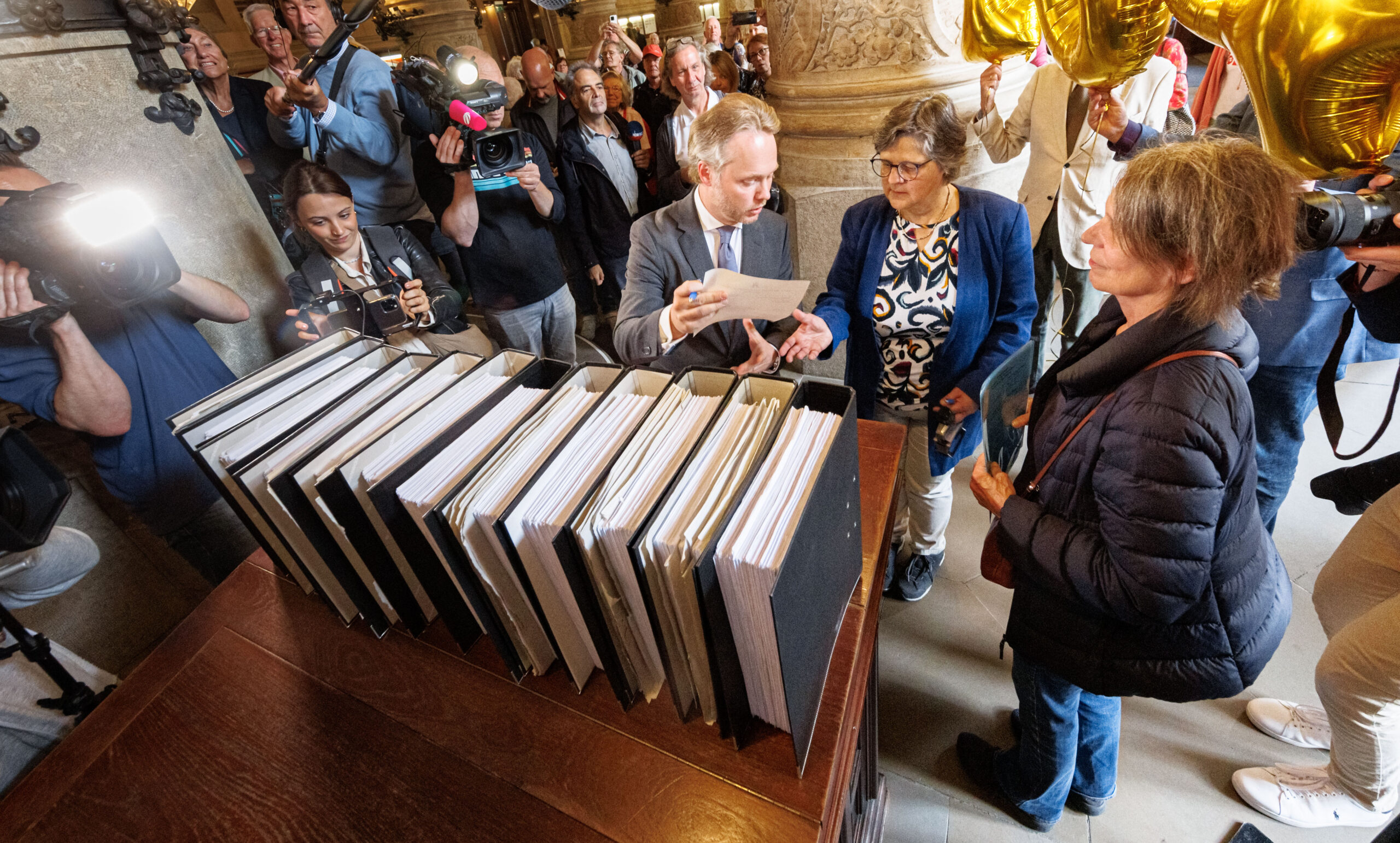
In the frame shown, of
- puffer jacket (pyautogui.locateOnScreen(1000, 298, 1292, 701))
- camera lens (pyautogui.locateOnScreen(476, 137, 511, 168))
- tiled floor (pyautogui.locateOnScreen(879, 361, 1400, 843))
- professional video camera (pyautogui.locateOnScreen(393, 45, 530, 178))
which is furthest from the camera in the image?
camera lens (pyautogui.locateOnScreen(476, 137, 511, 168))

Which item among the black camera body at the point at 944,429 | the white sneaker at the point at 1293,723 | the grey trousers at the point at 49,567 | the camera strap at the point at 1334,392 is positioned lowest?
the white sneaker at the point at 1293,723

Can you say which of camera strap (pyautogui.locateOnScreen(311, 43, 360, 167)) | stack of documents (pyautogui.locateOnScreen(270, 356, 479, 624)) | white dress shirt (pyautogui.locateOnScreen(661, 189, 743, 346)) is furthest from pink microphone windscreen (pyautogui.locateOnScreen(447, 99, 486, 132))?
stack of documents (pyautogui.locateOnScreen(270, 356, 479, 624))

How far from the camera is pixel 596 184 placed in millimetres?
3590

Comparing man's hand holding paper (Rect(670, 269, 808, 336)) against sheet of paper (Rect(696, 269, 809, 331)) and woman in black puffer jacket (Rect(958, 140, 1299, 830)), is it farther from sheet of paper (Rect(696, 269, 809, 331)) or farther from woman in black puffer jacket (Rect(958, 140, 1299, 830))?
woman in black puffer jacket (Rect(958, 140, 1299, 830))

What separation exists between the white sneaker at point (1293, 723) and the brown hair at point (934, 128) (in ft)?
6.39

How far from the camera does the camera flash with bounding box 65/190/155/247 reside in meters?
1.03

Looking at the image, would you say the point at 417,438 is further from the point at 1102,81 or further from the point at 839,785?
the point at 1102,81

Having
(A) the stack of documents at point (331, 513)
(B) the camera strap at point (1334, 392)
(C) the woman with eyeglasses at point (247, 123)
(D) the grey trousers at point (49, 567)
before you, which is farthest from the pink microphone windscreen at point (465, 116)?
(B) the camera strap at point (1334, 392)

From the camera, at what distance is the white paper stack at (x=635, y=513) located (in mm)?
668

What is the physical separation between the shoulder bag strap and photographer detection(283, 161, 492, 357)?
1.44 meters

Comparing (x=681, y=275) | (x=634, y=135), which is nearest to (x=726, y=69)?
(x=634, y=135)

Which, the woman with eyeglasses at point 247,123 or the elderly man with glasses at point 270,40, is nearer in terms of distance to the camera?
the woman with eyeglasses at point 247,123

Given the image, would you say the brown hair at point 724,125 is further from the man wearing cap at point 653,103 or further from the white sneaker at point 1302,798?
the man wearing cap at point 653,103

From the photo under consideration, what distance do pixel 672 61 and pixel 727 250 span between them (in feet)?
7.70
